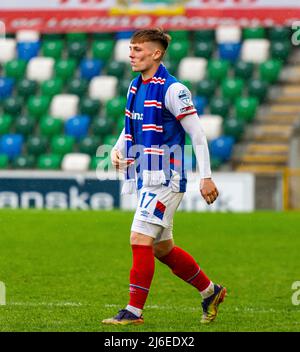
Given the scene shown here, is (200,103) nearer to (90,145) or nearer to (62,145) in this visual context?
(90,145)

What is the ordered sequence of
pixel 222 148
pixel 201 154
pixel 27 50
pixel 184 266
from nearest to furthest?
pixel 201 154 < pixel 184 266 < pixel 222 148 < pixel 27 50

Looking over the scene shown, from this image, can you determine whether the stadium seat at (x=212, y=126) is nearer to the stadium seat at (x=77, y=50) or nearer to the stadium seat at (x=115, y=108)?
the stadium seat at (x=115, y=108)

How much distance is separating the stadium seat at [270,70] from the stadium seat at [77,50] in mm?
4102

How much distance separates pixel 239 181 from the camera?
17.3m

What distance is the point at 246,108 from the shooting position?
2014 centimetres

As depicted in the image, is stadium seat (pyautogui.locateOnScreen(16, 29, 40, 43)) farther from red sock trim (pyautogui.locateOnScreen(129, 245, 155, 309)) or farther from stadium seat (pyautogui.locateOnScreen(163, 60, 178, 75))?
red sock trim (pyautogui.locateOnScreen(129, 245, 155, 309))

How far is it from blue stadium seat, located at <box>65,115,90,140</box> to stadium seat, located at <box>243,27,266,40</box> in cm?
372

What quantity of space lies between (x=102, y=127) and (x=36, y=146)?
4.50ft

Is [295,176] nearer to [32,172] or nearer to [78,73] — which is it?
[32,172]

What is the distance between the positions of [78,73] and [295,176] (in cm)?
610

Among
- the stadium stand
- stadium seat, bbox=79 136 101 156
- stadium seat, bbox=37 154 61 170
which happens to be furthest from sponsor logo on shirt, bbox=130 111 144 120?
stadium seat, bbox=79 136 101 156

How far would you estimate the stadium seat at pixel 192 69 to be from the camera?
69.1ft

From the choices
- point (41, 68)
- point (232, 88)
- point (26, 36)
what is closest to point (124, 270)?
point (232, 88)

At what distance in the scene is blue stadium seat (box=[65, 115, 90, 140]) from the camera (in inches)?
834
